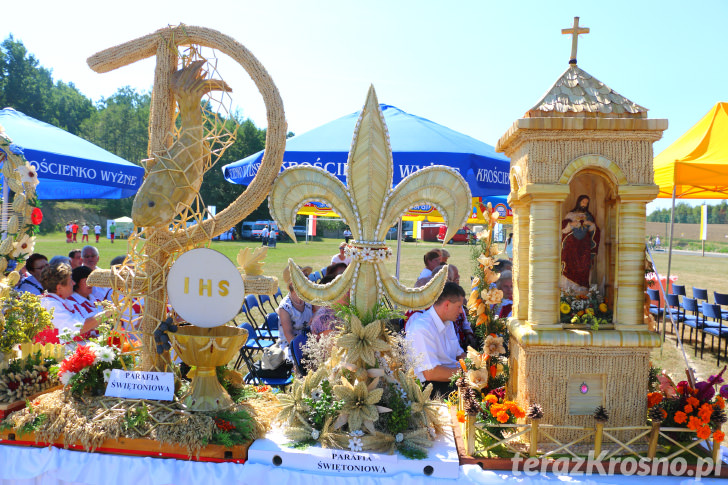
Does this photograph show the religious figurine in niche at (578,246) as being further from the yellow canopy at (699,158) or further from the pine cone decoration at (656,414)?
the yellow canopy at (699,158)

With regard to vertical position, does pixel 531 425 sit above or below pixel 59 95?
below

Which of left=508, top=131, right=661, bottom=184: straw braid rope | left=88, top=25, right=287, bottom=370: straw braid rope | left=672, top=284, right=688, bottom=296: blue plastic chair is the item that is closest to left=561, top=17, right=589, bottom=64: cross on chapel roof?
left=508, top=131, right=661, bottom=184: straw braid rope

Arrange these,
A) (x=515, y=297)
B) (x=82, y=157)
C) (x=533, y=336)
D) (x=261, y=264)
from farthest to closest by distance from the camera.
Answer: (x=82, y=157) < (x=515, y=297) < (x=261, y=264) < (x=533, y=336)

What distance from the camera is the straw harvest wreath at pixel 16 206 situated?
9.24 feet

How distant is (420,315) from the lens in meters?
4.08

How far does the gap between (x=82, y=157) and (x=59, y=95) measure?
6555 cm

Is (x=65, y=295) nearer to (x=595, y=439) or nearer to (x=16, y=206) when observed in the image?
(x=16, y=206)

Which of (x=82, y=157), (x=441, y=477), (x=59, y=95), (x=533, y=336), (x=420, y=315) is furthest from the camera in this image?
(x=59, y=95)

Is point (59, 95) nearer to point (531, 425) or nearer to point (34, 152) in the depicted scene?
point (34, 152)

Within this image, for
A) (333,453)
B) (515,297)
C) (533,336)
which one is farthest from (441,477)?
(515,297)

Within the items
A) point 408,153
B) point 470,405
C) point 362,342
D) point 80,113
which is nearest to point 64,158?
point 408,153

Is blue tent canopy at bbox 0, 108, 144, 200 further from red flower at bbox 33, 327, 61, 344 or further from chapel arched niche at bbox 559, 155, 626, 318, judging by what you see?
chapel arched niche at bbox 559, 155, 626, 318

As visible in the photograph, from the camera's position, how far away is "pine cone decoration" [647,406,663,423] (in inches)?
89.7

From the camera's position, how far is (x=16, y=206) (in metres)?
2.84
